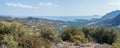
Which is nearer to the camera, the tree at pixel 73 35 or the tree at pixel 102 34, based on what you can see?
the tree at pixel 73 35

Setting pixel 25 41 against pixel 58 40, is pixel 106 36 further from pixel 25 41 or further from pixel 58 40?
pixel 25 41

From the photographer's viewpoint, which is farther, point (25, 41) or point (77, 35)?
point (77, 35)

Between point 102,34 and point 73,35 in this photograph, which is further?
point 102,34

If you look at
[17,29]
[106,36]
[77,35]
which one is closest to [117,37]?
[106,36]

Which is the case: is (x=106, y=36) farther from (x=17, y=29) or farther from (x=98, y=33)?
(x=17, y=29)

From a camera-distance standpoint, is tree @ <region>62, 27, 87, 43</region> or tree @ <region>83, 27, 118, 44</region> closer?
tree @ <region>62, 27, 87, 43</region>

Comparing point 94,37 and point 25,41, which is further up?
point 25,41

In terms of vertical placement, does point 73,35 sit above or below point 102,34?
above

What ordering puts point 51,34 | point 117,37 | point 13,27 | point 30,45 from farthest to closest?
point 117,37, point 51,34, point 13,27, point 30,45

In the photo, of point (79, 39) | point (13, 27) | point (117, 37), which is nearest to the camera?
point (13, 27)
